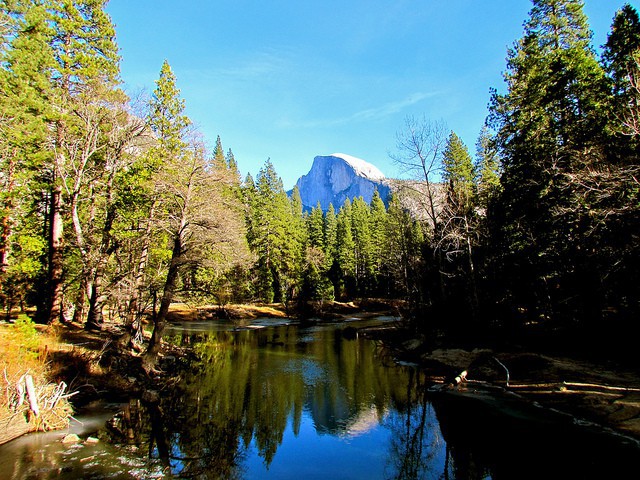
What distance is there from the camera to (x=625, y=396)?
1134 cm

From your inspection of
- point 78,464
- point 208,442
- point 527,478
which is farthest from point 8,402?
point 527,478

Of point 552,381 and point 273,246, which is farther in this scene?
point 273,246

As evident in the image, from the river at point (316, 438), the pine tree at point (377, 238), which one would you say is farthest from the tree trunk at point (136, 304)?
the pine tree at point (377, 238)

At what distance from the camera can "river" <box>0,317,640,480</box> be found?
8.47 m

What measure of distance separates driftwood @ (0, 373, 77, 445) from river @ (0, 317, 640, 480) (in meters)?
0.46

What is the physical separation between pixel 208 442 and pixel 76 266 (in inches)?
631

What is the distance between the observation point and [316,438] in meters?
11.2

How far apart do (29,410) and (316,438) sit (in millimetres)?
7943

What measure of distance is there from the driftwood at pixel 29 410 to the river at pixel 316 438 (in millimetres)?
455

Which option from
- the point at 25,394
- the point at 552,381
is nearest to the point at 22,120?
the point at 25,394

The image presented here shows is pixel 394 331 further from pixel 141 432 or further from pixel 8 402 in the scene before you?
pixel 8 402

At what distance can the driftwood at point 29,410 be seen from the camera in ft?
30.4

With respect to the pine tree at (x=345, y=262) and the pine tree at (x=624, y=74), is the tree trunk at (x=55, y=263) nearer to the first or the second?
the pine tree at (x=624, y=74)

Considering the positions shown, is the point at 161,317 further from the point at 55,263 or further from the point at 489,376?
the point at 489,376
